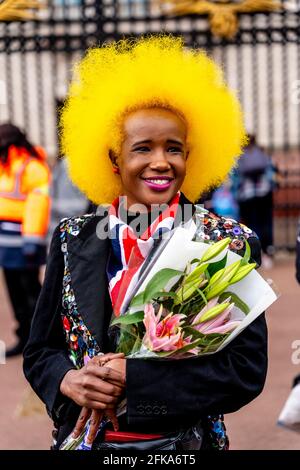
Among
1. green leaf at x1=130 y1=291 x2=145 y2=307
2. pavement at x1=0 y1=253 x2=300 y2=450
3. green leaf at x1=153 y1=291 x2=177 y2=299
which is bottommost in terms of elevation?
pavement at x1=0 y1=253 x2=300 y2=450

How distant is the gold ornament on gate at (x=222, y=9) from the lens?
27.3 feet

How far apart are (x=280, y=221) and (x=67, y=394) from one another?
34.8 feet

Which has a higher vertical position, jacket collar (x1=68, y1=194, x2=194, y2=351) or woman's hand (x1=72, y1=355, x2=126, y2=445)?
jacket collar (x1=68, y1=194, x2=194, y2=351)

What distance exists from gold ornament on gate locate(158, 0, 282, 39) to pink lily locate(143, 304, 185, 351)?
674 centimetres

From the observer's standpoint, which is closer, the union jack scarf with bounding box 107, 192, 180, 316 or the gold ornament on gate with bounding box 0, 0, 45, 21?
the union jack scarf with bounding box 107, 192, 180, 316

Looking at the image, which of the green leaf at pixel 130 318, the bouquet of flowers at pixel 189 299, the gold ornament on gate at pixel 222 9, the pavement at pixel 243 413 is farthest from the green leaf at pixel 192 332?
the gold ornament on gate at pixel 222 9

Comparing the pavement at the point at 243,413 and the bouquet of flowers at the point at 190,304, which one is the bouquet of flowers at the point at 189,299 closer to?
the bouquet of flowers at the point at 190,304

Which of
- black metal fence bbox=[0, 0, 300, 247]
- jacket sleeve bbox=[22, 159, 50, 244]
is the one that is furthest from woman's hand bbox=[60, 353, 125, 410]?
black metal fence bbox=[0, 0, 300, 247]

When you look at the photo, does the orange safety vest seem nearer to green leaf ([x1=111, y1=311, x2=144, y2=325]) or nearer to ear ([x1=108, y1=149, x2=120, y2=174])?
ear ([x1=108, y1=149, x2=120, y2=174])

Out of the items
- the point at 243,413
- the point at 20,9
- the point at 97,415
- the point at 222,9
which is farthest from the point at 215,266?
the point at 222,9

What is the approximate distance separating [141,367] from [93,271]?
1.07 feet

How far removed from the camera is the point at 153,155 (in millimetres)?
2277

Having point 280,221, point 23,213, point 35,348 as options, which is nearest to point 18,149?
point 23,213

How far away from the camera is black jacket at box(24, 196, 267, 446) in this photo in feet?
7.01
